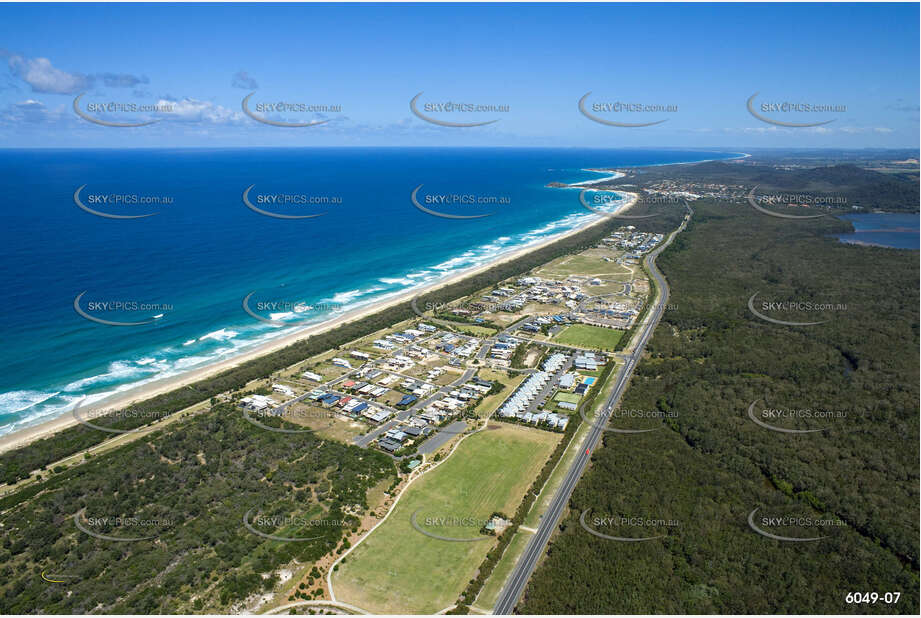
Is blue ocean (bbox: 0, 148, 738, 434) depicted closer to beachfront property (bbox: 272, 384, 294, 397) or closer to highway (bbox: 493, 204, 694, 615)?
beachfront property (bbox: 272, 384, 294, 397)

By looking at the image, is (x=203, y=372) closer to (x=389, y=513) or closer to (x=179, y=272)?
(x=389, y=513)

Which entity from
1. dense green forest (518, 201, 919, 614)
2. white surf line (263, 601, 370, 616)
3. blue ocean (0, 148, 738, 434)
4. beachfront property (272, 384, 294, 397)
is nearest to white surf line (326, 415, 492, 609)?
white surf line (263, 601, 370, 616)

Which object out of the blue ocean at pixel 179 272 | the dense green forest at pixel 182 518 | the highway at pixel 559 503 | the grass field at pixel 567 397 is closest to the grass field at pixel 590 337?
the highway at pixel 559 503

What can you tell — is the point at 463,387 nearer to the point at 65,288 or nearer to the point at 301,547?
the point at 301,547

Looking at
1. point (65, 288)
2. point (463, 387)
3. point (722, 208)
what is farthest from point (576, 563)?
point (722, 208)

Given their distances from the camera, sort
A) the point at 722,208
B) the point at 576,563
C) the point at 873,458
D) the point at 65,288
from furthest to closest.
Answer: the point at 722,208 < the point at 65,288 < the point at 873,458 < the point at 576,563

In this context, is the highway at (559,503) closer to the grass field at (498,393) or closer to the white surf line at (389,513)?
the white surf line at (389,513)
